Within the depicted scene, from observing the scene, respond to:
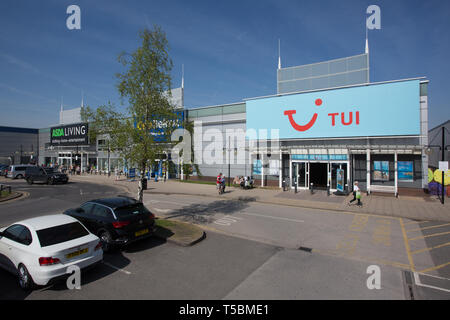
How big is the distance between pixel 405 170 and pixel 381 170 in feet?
4.95

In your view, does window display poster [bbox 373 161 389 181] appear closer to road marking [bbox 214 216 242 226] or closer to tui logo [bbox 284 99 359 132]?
tui logo [bbox 284 99 359 132]

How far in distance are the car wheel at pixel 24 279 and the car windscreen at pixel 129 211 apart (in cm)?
262

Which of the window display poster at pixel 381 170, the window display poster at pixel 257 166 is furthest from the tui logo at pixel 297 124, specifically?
the window display poster at pixel 381 170

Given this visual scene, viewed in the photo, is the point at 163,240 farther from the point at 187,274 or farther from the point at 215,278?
the point at 215,278

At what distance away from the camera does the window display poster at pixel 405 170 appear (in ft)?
59.7

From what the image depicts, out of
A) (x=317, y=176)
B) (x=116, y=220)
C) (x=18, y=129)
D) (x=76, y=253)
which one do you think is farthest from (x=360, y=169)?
(x=18, y=129)

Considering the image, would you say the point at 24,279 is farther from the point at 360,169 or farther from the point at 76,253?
the point at 360,169

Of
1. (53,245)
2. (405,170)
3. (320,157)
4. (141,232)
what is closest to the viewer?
(53,245)

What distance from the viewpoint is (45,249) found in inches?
220

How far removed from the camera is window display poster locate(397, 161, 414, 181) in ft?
59.7

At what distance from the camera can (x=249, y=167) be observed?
2494 cm

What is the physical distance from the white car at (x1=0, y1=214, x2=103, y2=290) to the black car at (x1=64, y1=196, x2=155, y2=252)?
1251 millimetres
